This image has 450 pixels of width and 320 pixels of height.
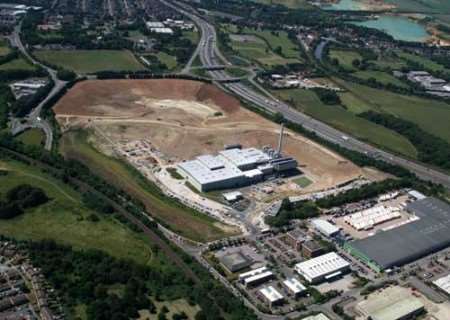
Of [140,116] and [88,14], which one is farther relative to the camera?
[88,14]

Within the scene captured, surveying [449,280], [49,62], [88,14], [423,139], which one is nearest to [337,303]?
[449,280]

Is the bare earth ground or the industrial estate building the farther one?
the bare earth ground

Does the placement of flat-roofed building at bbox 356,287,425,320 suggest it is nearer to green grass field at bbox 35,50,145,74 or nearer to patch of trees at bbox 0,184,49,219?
patch of trees at bbox 0,184,49,219

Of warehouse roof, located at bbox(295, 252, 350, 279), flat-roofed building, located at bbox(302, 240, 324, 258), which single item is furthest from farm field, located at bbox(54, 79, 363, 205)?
warehouse roof, located at bbox(295, 252, 350, 279)

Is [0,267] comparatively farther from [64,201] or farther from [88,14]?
[88,14]

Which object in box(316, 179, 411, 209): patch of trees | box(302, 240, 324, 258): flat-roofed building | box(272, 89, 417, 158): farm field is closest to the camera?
box(302, 240, 324, 258): flat-roofed building

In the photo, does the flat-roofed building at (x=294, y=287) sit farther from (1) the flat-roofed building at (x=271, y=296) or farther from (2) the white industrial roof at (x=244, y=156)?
(2) the white industrial roof at (x=244, y=156)
